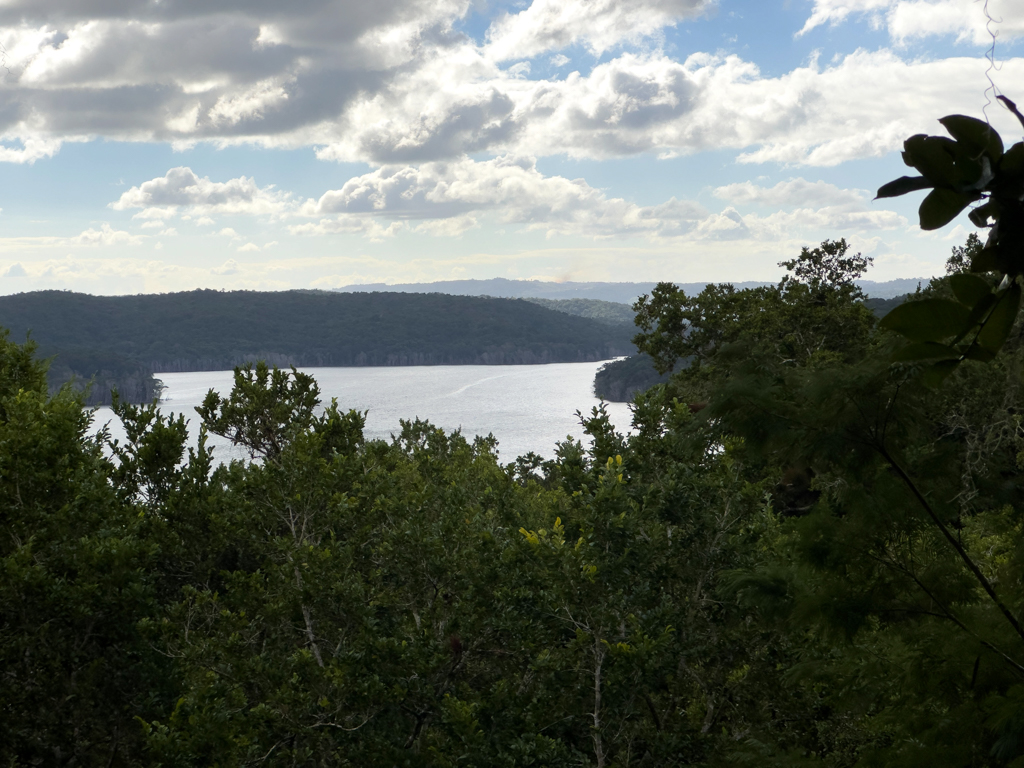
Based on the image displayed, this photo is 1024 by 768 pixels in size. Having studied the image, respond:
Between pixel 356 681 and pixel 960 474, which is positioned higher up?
pixel 960 474

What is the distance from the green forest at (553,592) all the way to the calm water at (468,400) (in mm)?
40284

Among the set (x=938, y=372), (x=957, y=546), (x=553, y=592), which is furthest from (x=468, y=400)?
(x=938, y=372)

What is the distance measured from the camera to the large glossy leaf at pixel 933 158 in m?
1.01

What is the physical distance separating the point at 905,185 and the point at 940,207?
0.25 feet

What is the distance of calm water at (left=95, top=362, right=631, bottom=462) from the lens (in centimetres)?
8469

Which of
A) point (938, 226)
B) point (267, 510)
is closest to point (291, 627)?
point (267, 510)

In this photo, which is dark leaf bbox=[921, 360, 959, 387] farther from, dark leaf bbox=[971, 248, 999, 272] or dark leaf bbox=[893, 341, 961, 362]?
dark leaf bbox=[971, 248, 999, 272]

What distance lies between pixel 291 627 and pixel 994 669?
983cm

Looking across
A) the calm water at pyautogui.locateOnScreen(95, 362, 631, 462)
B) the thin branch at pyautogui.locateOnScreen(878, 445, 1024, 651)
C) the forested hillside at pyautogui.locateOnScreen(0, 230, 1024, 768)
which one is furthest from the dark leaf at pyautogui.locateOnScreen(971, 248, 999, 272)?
the calm water at pyautogui.locateOnScreen(95, 362, 631, 462)

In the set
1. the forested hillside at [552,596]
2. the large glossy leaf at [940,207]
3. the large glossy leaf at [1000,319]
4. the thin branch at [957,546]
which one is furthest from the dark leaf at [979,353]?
the forested hillside at [552,596]

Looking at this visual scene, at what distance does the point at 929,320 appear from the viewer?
103cm

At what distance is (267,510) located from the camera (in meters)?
13.4

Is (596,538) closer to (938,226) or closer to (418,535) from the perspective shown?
(418,535)

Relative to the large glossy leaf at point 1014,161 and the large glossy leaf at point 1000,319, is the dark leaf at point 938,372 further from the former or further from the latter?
the large glossy leaf at point 1014,161
